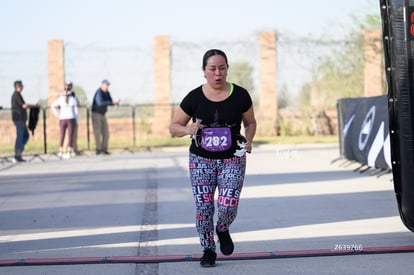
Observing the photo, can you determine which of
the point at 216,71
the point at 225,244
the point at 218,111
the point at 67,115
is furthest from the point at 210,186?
the point at 67,115

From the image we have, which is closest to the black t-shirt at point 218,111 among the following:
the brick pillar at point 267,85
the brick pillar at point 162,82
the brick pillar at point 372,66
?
the brick pillar at point 162,82

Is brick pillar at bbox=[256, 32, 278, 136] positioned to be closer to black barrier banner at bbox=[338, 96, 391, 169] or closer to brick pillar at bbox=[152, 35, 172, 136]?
brick pillar at bbox=[152, 35, 172, 136]

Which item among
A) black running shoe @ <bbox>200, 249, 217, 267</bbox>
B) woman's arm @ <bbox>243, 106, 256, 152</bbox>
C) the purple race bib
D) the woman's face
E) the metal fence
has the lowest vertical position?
black running shoe @ <bbox>200, 249, 217, 267</bbox>

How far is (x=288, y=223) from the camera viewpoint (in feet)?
34.8

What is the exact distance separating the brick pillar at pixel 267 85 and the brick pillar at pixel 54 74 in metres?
7.56

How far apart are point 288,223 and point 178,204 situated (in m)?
2.58

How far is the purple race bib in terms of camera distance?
7684 millimetres

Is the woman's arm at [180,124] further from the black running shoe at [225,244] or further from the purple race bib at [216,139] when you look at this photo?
the black running shoe at [225,244]

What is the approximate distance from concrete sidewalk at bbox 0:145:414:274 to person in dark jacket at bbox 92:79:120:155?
612 centimetres

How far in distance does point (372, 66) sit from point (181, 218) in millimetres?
25506

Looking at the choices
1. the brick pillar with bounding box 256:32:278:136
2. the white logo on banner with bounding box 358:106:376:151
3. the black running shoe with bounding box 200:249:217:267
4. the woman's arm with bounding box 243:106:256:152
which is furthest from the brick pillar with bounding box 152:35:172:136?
the black running shoe with bounding box 200:249:217:267

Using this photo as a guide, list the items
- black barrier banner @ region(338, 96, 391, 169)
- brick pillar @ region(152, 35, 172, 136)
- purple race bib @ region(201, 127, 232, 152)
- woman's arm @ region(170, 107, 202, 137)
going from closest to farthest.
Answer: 1. purple race bib @ region(201, 127, 232, 152)
2. woman's arm @ region(170, 107, 202, 137)
3. black barrier banner @ region(338, 96, 391, 169)
4. brick pillar @ region(152, 35, 172, 136)

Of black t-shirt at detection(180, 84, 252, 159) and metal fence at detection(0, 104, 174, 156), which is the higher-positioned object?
metal fence at detection(0, 104, 174, 156)

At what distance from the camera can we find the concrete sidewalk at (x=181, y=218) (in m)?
7.91
